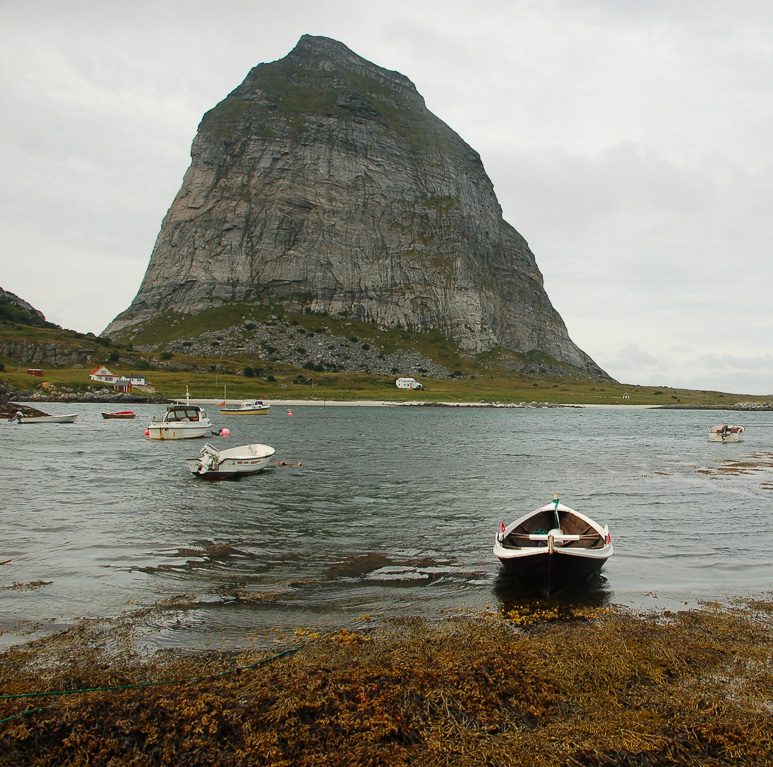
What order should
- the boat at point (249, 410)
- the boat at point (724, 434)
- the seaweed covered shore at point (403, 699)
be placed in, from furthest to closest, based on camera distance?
the boat at point (249, 410) < the boat at point (724, 434) < the seaweed covered shore at point (403, 699)

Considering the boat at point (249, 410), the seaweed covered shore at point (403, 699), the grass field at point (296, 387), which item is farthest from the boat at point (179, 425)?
the grass field at point (296, 387)

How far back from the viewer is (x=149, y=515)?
2600 centimetres

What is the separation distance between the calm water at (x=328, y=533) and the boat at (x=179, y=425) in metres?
9.37

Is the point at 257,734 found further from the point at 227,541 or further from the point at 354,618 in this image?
the point at 227,541

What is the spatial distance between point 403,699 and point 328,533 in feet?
47.7

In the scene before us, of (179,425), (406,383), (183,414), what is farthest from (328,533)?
(406,383)

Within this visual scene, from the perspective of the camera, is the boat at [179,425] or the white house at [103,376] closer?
the boat at [179,425]

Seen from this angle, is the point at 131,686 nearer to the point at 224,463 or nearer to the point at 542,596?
the point at 542,596

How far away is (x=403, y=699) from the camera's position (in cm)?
860

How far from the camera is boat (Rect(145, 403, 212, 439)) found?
61562mm

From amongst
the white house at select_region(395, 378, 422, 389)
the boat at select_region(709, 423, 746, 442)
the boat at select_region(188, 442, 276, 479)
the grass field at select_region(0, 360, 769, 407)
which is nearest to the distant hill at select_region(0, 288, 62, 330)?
the grass field at select_region(0, 360, 769, 407)

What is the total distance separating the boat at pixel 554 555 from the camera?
49.7 feet

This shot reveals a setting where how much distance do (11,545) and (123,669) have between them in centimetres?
1315

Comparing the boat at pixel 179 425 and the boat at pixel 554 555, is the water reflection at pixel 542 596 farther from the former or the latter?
the boat at pixel 179 425
